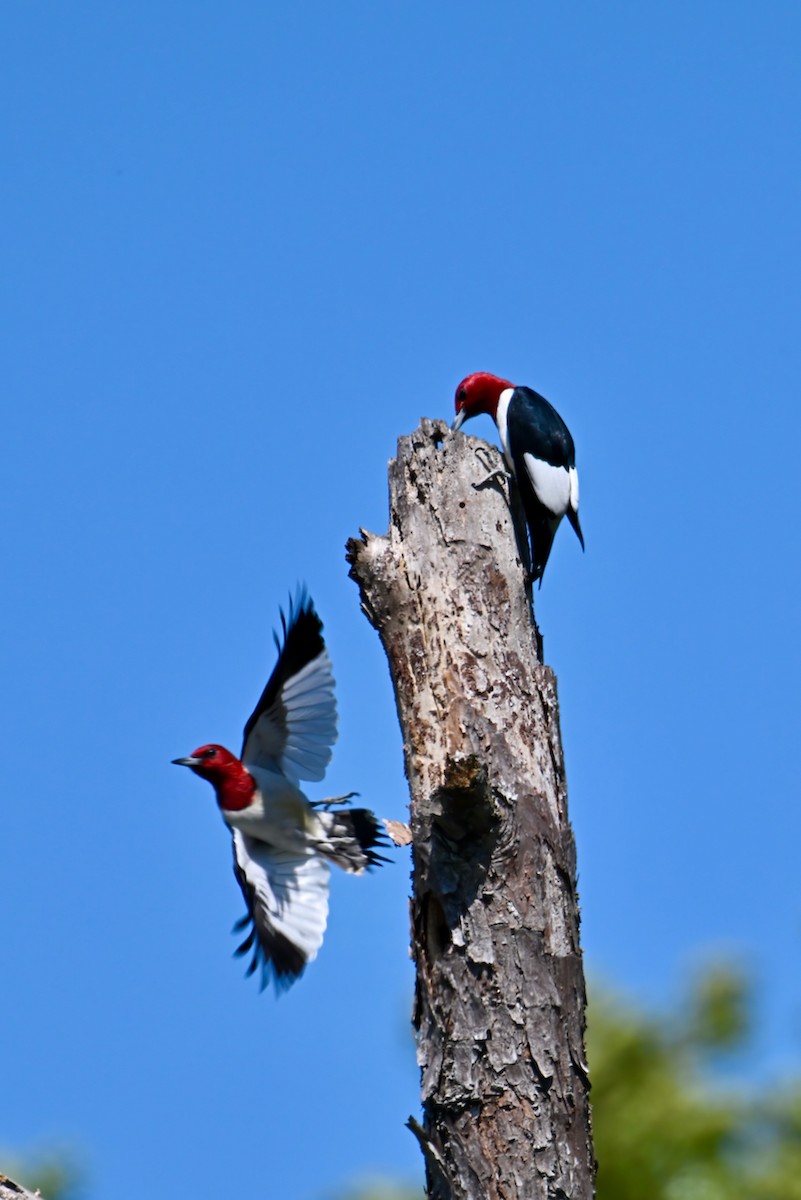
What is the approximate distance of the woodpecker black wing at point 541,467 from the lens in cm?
503

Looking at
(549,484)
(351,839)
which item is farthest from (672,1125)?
(549,484)

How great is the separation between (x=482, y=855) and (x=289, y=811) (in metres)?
1.69

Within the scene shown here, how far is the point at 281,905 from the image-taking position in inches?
219

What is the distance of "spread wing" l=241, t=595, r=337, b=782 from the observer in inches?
219

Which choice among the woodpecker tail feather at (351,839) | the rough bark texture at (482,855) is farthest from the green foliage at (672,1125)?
the rough bark texture at (482,855)

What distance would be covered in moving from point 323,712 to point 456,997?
5.65 ft

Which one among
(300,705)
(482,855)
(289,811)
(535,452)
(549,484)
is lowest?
(482,855)

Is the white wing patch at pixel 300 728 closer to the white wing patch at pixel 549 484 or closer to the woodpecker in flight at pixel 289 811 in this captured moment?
the woodpecker in flight at pixel 289 811

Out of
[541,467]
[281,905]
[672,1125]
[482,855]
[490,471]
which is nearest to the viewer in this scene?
[482,855]

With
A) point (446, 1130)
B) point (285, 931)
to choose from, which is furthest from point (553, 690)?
point (285, 931)

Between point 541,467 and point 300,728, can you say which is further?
point 300,728

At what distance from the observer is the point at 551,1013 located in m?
4.04

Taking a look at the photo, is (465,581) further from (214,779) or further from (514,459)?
(214,779)

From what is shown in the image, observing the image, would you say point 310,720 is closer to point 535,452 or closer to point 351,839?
point 351,839
